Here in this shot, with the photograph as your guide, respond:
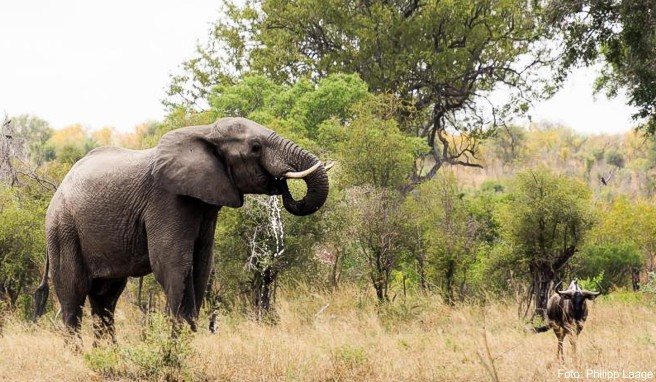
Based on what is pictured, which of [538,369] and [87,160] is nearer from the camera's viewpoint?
[538,369]

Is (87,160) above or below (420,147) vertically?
below

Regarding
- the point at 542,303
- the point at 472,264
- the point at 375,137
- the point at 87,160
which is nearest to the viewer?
the point at 87,160

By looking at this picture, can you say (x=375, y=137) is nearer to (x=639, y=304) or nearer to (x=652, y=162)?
(x=639, y=304)

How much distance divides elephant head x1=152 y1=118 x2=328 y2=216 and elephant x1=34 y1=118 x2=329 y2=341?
1 centimetres

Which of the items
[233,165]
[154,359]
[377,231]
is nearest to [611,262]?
[377,231]

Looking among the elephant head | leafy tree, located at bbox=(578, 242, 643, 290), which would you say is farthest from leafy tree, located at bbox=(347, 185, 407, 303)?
the elephant head

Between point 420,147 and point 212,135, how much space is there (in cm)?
2004

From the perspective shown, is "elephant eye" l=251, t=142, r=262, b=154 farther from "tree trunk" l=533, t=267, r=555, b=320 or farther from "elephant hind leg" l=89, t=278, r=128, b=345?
"tree trunk" l=533, t=267, r=555, b=320

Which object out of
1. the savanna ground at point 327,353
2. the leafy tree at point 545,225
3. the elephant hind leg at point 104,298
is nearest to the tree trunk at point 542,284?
the leafy tree at point 545,225

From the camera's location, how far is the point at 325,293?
56.1ft

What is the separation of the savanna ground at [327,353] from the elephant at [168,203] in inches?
26.8

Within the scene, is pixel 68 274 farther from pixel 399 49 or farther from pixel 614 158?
pixel 614 158

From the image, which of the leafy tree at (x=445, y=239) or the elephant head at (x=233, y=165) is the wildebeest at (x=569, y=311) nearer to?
the elephant head at (x=233, y=165)

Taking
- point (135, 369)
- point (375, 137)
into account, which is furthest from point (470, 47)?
point (135, 369)
